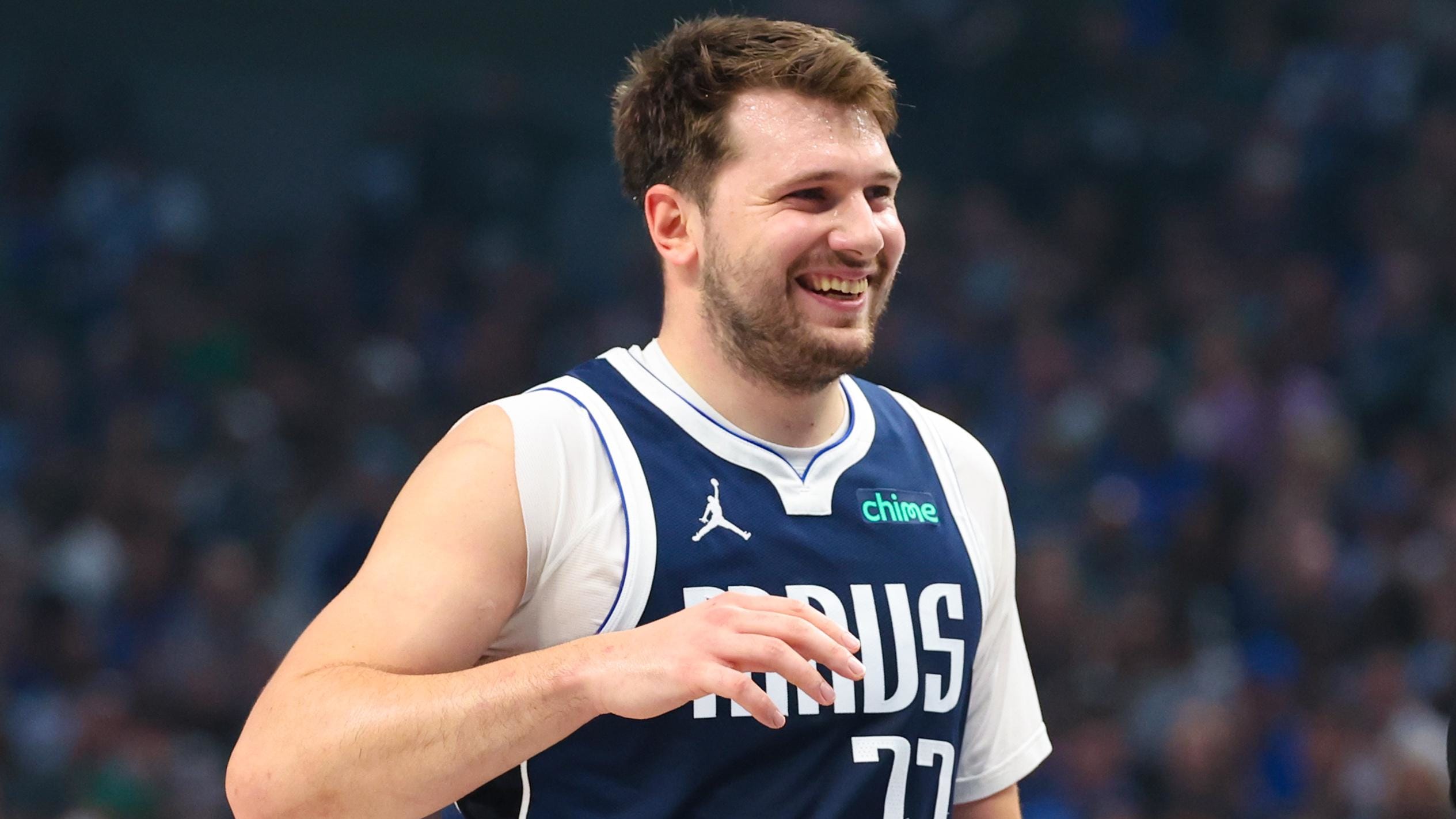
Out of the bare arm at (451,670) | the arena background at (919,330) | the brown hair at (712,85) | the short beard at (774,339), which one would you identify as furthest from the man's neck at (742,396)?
the arena background at (919,330)

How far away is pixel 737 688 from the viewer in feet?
6.80

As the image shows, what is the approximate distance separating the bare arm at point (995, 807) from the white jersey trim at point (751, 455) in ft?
2.15

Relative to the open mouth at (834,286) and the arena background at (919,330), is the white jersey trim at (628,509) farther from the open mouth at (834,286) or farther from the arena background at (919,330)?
the arena background at (919,330)

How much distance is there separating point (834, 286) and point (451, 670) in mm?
867

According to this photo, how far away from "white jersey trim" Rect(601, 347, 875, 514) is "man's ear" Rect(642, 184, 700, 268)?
0.20m

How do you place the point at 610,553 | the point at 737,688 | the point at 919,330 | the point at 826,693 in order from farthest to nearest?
1. the point at 919,330
2. the point at 610,553
3. the point at 826,693
4. the point at 737,688

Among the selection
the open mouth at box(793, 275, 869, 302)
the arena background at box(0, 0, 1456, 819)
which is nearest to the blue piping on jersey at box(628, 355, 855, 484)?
the open mouth at box(793, 275, 869, 302)

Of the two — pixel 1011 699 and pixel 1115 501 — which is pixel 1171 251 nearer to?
pixel 1115 501

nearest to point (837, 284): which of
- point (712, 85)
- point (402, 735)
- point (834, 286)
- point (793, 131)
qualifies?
point (834, 286)

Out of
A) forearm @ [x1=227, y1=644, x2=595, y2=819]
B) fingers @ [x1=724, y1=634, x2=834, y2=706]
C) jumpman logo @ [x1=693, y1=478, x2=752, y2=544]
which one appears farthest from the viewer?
jumpman logo @ [x1=693, y1=478, x2=752, y2=544]

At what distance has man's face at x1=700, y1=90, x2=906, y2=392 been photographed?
2674 millimetres

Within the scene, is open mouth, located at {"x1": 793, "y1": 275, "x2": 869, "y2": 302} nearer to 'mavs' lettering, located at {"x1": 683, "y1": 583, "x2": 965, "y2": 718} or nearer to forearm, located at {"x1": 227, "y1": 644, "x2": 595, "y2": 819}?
'mavs' lettering, located at {"x1": 683, "y1": 583, "x2": 965, "y2": 718}

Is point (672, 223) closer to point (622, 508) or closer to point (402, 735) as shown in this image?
point (622, 508)

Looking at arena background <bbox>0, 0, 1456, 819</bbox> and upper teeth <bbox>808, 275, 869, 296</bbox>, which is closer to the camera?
upper teeth <bbox>808, 275, 869, 296</bbox>
